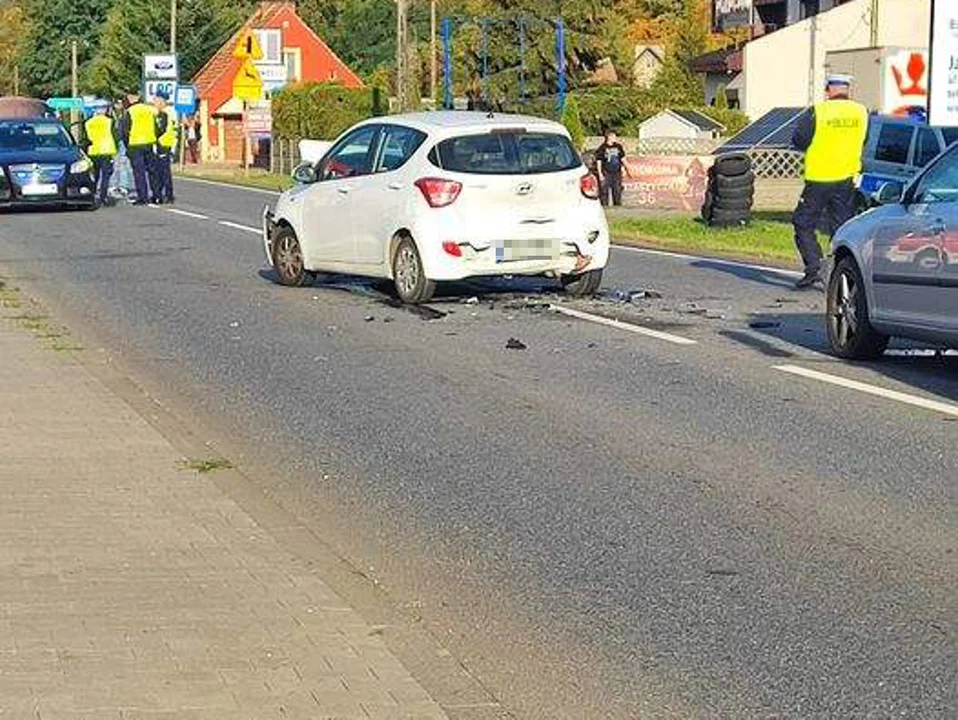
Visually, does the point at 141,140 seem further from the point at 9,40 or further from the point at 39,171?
the point at 9,40

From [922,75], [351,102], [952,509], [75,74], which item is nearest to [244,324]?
[952,509]

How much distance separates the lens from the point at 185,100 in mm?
73688

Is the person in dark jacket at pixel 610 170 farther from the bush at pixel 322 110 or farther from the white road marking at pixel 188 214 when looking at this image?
the bush at pixel 322 110

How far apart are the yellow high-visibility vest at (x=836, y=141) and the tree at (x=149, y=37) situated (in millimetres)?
71772

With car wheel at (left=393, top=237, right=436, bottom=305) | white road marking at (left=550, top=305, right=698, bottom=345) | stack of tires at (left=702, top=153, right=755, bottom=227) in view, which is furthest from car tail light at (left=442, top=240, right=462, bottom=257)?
stack of tires at (left=702, top=153, right=755, bottom=227)

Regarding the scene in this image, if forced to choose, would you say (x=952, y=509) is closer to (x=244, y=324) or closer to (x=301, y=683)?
(x=301, y=683)

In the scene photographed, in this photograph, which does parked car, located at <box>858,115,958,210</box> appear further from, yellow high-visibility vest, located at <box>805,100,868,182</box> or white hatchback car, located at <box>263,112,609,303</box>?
white hatchback car, located at <box>263,112,609,303</box>

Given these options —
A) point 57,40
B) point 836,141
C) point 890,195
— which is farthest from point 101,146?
point 57,40

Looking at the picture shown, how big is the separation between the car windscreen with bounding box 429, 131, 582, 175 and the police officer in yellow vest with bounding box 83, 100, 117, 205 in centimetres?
1662

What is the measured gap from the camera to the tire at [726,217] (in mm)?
29156

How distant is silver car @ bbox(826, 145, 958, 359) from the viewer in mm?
12039

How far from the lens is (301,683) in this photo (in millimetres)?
5738

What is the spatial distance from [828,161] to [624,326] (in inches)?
146

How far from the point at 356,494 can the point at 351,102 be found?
49811mm
